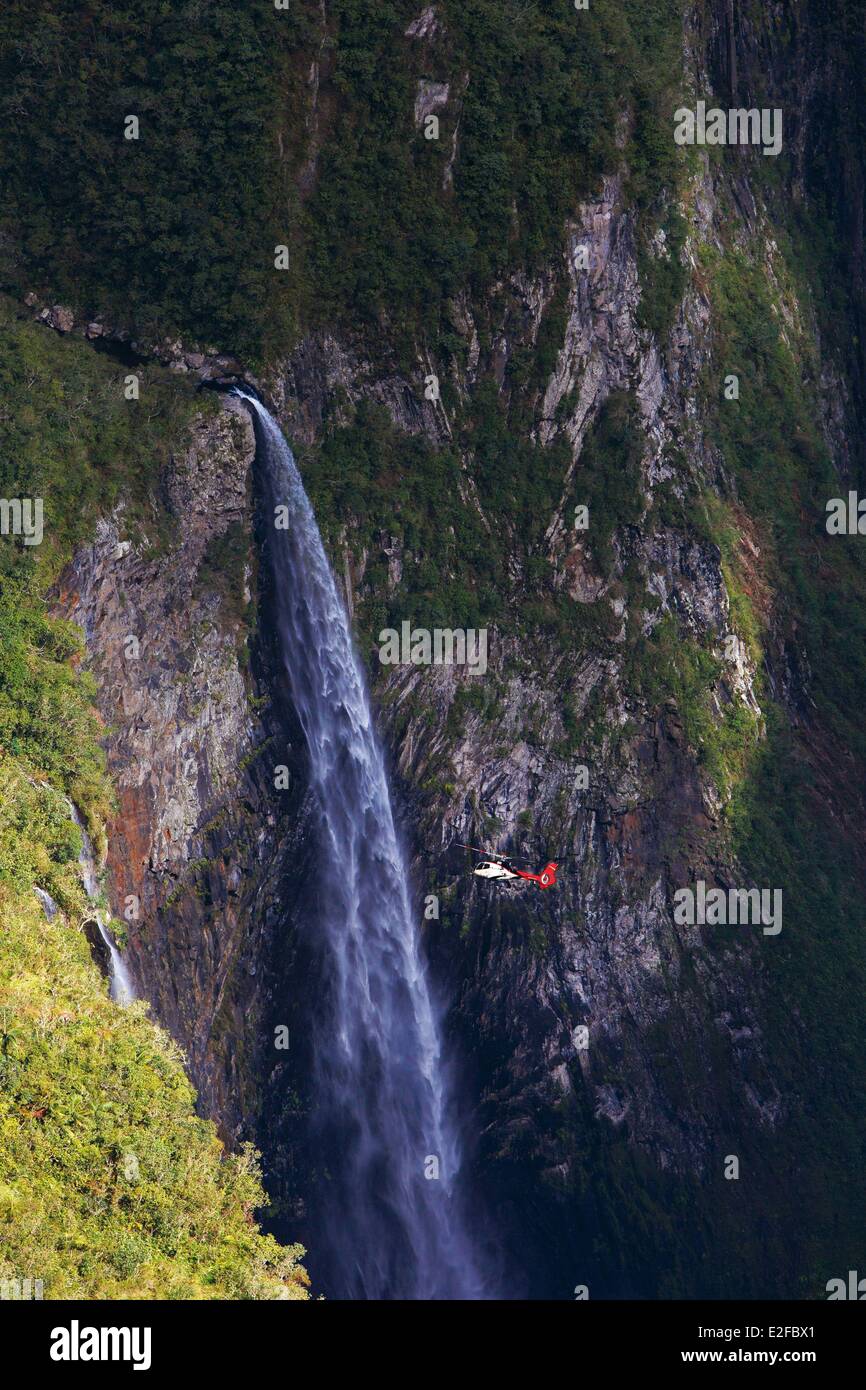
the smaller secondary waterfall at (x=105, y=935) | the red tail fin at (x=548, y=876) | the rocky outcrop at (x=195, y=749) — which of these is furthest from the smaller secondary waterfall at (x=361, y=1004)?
the smaller secondary waterfall at (x=105, y=935)

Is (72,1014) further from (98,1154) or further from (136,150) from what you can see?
(136,150)

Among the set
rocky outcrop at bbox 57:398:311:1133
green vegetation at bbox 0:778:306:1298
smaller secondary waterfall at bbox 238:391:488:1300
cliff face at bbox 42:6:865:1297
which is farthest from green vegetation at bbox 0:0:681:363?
green vegetation at bbox 0:778:306:1298

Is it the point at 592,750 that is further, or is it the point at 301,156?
the point at 592,750

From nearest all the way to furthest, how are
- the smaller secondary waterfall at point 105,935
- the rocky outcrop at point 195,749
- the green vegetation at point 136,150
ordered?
the smaller secondary waterfall at point 105,935, the rocky outcrop at point 195,749, the green vegetation at point 136,150

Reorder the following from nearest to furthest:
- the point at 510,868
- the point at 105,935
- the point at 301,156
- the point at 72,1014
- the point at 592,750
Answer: the point at 72,1014, the point at 105,935, the point at 301,156, the point at 510,868, the point at 592,750

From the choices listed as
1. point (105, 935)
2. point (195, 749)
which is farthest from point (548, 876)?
point (105, 935)

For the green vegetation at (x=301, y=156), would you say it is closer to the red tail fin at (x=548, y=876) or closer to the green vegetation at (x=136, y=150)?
the green vegetation at (x=136, y=150)
